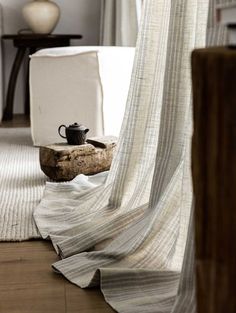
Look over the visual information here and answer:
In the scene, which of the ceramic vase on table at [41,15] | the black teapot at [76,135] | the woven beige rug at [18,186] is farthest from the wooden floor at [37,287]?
the ceramic vase on table at [41,15]

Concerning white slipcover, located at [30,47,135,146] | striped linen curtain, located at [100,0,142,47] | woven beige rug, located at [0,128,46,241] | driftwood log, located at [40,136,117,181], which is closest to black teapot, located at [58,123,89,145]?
driftwood log, located at [40,136,117,181]

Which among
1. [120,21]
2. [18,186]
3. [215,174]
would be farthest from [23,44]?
[215,174]

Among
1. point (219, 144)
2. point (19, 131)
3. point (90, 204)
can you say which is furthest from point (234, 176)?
point (19, 131)

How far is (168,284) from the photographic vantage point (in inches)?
56.4

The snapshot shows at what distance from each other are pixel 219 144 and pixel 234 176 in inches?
1.6

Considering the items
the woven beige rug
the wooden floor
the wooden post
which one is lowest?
the woven beige rug

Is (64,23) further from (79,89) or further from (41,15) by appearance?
(79,89)

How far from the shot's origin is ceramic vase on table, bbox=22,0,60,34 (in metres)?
4.54

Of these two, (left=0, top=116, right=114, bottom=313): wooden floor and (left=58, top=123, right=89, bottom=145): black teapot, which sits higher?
(left=58, top=123, right=89, bottom=145): black teapot

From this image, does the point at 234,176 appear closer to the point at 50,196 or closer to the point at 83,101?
the point at 50,196

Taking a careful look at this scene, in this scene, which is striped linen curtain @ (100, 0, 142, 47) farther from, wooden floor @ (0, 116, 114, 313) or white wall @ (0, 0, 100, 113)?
wooden floor @ (0, 116, 114, 313)

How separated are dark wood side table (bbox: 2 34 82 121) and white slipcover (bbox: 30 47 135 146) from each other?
1.11 m

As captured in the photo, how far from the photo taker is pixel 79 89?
334 cm

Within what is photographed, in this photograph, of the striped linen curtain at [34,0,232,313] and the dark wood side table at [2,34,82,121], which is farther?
the dark wood side table at [2,34,82,121]
